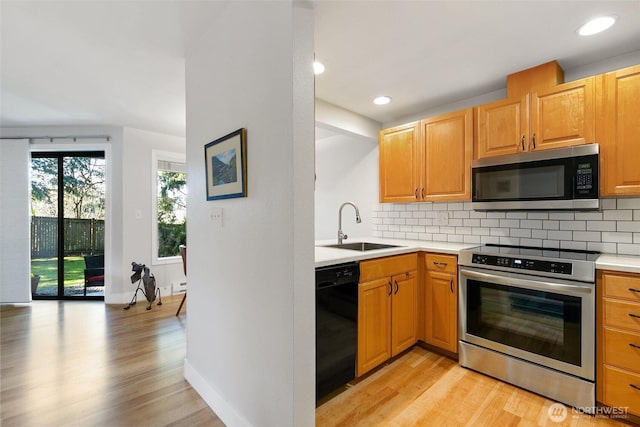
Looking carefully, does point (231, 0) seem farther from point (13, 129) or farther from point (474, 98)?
point (13, 129)

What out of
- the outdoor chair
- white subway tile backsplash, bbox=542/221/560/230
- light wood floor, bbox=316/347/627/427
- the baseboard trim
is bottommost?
light wood floor, bbox=316/347/627/427

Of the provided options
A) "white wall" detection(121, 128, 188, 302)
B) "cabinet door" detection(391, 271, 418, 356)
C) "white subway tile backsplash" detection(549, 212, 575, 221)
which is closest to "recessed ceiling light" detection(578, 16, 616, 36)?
"white subway tile backsplash" detection(549, 212, 575, 221)

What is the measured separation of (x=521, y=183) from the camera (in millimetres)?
2197

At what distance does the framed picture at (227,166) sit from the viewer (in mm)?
1559

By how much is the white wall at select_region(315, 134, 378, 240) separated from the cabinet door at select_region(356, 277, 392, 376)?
147 centimetres

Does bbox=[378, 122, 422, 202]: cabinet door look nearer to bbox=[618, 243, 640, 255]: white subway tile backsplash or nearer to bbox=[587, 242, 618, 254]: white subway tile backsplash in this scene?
bbox=[587, 242, 618, 254]: white subway tile backsplash

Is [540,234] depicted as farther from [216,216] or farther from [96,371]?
[96,371]

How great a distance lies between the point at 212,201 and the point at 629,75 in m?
2.76

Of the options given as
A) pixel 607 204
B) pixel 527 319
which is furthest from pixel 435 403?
pixel 607 204

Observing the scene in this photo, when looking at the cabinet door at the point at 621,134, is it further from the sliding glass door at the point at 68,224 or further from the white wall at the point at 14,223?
the white wall at the point at 14,223

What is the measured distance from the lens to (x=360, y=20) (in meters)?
1.68

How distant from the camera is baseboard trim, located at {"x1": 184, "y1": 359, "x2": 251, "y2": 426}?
1611 mm

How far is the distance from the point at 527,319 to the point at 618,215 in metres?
1.00

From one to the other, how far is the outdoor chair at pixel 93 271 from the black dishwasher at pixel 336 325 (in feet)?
13.2
